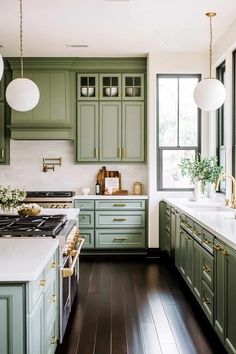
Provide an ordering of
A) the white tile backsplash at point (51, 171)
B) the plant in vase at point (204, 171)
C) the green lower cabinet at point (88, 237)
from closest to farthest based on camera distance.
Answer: the plant in vase at point (204, 171) → the green lower cabinet at point (88, 237) → the white tile backsplash at point (51, 171)

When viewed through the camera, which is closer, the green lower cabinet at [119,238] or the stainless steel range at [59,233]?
the stainless steel range at [59,233]

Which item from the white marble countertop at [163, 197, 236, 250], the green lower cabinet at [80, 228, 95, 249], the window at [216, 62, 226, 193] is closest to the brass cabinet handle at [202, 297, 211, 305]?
the white marble countertop at [163, 197, 236, 250]

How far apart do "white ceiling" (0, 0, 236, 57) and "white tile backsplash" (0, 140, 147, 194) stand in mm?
1399

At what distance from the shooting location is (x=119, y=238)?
20.7 feet

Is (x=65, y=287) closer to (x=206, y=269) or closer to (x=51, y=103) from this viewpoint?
(x=206, y=269)

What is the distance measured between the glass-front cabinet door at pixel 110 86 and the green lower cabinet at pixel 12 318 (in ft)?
16.0

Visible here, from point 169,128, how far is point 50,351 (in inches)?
172

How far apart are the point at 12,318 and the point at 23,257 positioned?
1.15 ft

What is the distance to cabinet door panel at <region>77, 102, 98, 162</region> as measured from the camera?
6.52 m

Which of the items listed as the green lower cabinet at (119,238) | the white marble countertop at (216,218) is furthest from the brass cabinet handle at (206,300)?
the green lower cabinet at (119,238)

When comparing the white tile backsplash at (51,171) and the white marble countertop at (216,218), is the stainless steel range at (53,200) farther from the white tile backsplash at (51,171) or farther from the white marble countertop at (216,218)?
the white marble countertop at (216,218)

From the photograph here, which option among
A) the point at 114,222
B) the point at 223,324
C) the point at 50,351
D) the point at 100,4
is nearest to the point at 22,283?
the point at 50,351

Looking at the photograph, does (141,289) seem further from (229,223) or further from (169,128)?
(169,128)

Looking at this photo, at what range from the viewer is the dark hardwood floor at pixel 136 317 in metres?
3.21
